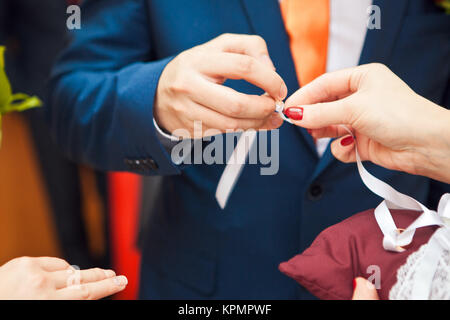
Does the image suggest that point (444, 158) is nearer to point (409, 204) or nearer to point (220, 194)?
point (409, 204)

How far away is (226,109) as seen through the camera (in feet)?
1.29

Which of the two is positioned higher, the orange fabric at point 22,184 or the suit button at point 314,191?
the suit button at point 314,191

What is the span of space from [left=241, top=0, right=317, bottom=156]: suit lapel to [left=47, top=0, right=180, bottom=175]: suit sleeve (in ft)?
0.40

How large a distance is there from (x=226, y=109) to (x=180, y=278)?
1.02 ft

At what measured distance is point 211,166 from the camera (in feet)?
1.78

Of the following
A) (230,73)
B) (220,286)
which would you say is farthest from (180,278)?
(230,73)

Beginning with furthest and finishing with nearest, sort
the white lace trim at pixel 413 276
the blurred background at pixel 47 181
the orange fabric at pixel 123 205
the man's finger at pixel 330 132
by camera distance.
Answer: the orange fabric at pixel 123 205 < the blurred background at pixel 47 181 < the man's finger at pixel 330 132 < the white lace trim at pixel 413 276

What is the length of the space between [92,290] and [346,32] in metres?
0.35

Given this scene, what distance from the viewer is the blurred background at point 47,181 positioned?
3.49 ft

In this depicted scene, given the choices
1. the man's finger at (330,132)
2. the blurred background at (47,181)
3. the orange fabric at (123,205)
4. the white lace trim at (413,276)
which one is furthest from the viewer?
the orange fabric at (123,205)

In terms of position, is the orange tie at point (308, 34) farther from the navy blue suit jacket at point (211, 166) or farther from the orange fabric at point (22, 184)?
the orange fabric at point (22, 184)

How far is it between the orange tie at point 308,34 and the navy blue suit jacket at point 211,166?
0.01 m

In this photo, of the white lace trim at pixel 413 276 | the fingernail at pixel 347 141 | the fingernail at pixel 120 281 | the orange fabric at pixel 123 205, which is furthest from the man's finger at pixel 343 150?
the orange fabric at pixel 123 205
